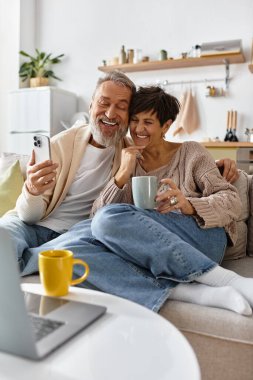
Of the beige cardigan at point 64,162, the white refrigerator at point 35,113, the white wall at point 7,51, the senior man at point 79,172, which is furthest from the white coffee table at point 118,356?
the white wall at point 7,51

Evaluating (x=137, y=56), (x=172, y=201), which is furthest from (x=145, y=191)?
(x=137, y=56)

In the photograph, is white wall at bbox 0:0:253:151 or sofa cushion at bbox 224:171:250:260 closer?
sofa cushion at bbox 224:171:250:260

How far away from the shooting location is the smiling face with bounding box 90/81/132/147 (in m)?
1.80

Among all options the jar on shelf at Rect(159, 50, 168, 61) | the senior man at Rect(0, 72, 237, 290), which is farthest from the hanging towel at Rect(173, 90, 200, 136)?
the senior man at Rect(0, 72, 237, 290)

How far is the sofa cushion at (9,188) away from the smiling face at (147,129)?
73 cm

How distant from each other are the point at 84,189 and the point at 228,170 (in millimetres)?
621

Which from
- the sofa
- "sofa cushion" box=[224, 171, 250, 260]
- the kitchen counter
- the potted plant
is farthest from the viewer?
Result: the potted plant

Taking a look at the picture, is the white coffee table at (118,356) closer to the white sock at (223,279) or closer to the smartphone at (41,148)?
the white sock at (223,279)

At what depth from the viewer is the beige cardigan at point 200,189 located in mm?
1457

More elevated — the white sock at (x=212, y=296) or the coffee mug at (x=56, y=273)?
the coffee mug at (x=56, y=273)

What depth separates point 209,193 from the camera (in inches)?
62.8

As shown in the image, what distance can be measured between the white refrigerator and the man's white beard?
110 inches

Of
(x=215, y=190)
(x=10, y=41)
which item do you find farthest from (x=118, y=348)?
(x=10, y=41)

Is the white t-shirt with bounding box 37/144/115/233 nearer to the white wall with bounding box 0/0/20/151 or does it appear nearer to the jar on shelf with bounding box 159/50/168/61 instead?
the jar on shelf with bounding box 159/50/168/61
